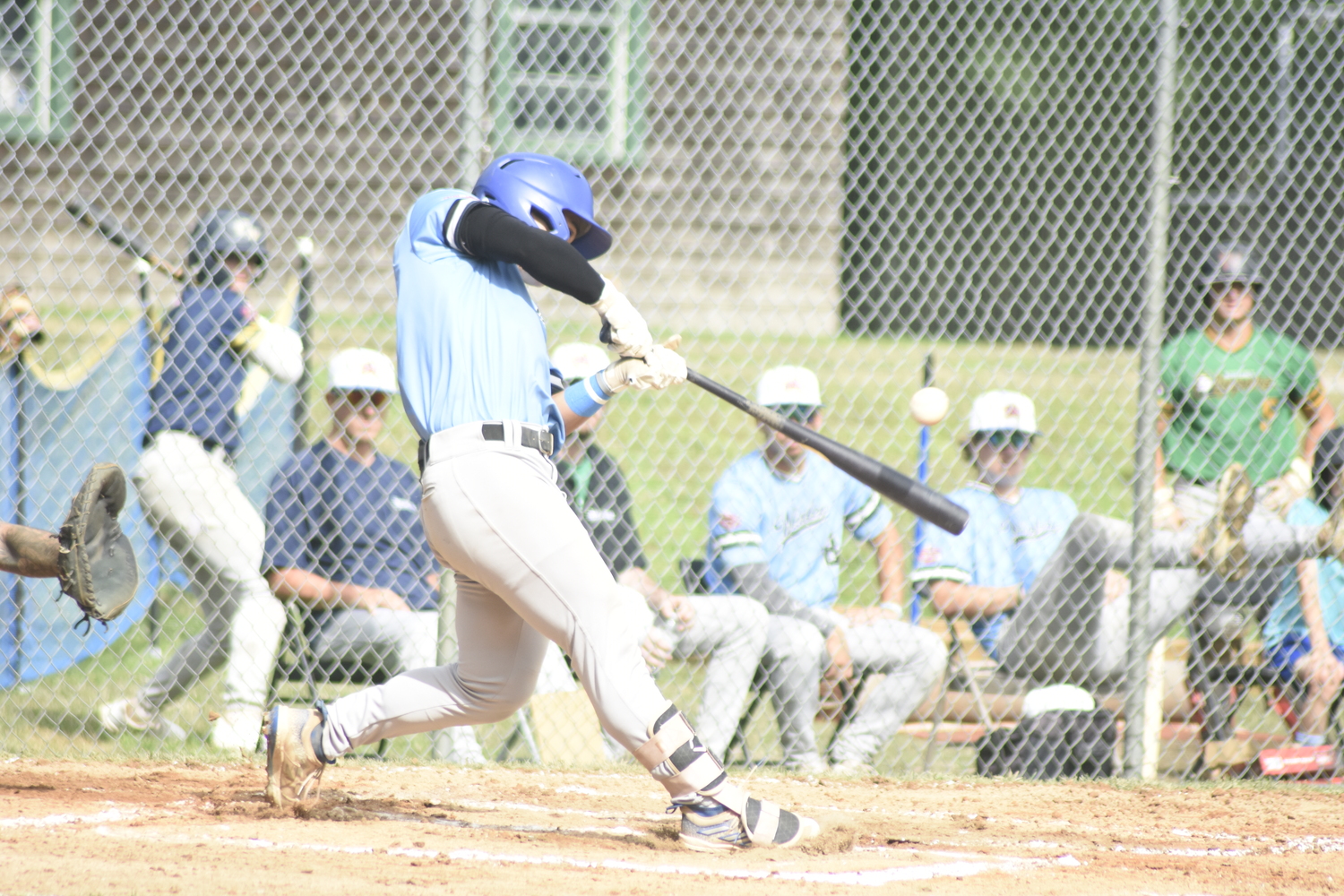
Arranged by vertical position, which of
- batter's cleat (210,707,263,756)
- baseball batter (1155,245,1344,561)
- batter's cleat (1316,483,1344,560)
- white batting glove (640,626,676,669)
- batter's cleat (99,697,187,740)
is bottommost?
batter's cleat (99,697,187,740)

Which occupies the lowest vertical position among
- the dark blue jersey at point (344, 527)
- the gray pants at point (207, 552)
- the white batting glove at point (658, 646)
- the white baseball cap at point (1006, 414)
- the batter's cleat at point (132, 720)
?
the batter's cleat at point (132, 720)

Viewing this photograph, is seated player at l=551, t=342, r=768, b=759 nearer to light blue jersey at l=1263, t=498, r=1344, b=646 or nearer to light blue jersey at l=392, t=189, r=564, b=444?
light blue jersey at l=392, t=189, r=564, b=444

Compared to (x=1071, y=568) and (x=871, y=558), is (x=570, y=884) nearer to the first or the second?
(x=1071, y=568)

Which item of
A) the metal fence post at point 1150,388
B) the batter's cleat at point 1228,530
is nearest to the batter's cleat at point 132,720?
the metal fence post at point 1150,388

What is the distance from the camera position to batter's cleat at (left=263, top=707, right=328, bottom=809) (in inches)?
118

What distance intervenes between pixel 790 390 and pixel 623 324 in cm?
193

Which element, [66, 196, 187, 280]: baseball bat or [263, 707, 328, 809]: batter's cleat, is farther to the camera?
[66, 196, 187, 280]: baseball bat

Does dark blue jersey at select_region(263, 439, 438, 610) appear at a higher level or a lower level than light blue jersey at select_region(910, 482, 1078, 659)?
lower

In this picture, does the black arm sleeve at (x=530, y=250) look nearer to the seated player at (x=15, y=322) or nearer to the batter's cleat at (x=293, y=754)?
the batter's cleat at (x=293, y=754)

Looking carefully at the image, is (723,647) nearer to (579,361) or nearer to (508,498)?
(579,361)

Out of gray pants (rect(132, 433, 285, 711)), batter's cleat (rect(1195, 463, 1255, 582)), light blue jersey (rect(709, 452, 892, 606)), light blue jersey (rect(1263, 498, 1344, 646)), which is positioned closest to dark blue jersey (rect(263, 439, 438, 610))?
gray pants (rect(132, 433, 285, 711))

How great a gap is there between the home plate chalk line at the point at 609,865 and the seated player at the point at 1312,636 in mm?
2101

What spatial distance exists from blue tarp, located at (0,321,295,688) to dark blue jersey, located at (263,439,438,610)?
52 cm

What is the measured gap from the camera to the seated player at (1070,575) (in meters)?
4.41
